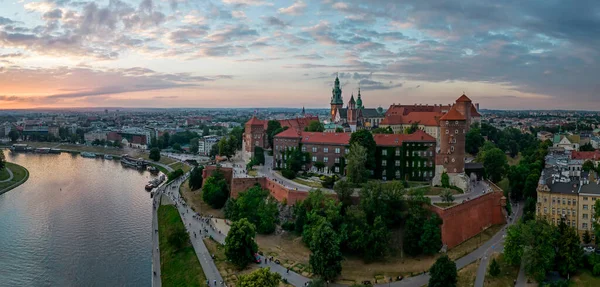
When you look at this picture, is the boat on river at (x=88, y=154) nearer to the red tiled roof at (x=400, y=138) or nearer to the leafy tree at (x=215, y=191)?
the leafy tree at (x=215, y=191)

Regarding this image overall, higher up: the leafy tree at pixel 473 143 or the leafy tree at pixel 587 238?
the leafy tree at pixel 473 143

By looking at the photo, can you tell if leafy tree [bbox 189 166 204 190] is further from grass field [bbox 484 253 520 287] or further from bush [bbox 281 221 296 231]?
grass field [bbox 484 253 520 287]

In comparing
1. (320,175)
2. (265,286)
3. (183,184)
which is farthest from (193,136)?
(265,286)

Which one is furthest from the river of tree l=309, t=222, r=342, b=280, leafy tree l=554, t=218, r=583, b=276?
leafy tree l=554, t=218, r=583, b=276

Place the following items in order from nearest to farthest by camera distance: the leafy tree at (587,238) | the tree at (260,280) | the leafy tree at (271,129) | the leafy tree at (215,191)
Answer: the tree at (260,280) < the leafy tree at (587,238) < the leafy tree at (215,191) < the leafy tree at (271,129)

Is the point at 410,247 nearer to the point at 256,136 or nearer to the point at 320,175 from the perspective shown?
the point at 320,175

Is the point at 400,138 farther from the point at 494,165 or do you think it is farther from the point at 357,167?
the point at 494,165

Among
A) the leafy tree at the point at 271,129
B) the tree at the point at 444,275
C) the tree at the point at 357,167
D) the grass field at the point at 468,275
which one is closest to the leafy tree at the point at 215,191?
the tree at the point at 357,167
